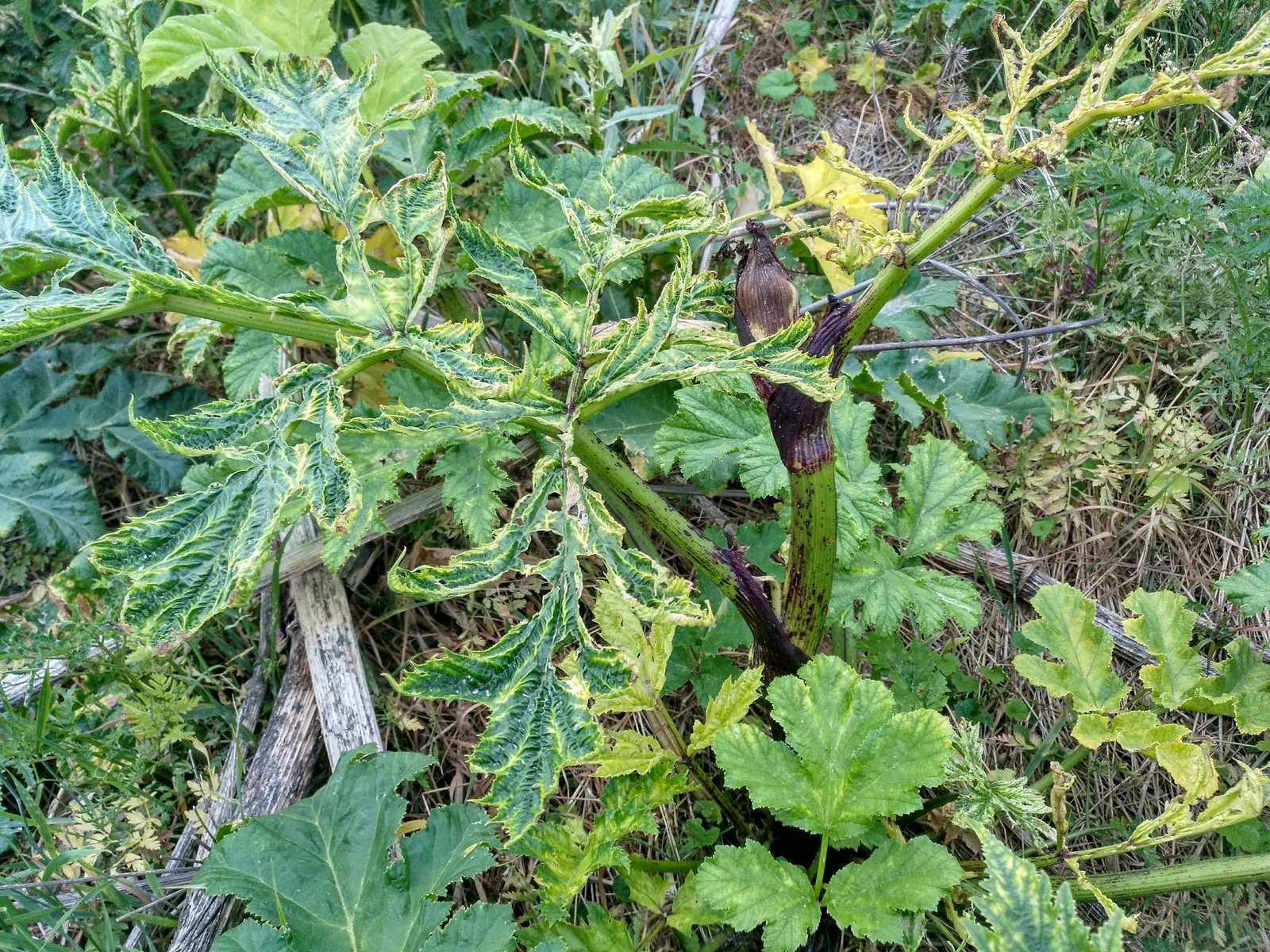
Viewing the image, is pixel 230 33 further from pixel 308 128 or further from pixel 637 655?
pixel 637 655

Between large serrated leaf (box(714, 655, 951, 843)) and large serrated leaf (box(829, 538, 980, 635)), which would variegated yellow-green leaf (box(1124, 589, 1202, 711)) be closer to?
large serrated leaf (box(829, 538, 980, 635))

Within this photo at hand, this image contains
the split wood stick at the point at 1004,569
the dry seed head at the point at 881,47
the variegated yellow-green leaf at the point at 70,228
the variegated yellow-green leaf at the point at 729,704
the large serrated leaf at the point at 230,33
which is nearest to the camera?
the variegated yellow-green leaf at the point at 70,228

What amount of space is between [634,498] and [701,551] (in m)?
0.18

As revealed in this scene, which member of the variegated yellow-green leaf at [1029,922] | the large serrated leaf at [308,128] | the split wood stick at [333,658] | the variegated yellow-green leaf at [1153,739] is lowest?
the split wood stick at [333,658]

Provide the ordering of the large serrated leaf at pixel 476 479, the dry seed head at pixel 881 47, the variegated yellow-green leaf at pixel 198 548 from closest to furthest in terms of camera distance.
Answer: the variegated yellow-green leaf at pixel 198 548, the large serrated leaf at pixel 476 479, the dry seed head at pixel 881 47

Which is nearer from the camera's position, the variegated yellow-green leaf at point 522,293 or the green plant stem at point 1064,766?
the variegated yellow-green leaf at point 522,293

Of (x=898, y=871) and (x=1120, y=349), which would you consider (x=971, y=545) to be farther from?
(x=898, y=871)

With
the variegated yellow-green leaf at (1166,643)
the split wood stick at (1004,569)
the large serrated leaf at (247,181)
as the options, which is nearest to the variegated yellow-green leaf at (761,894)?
the variegated yellow-green leaf at (1166,643)

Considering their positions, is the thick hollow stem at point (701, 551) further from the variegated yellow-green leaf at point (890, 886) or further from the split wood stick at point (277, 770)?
the split wood stick at point (277, 770)

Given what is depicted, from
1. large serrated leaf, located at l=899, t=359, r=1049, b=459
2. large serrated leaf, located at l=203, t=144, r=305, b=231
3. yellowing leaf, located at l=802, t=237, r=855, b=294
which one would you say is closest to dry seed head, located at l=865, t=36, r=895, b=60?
yellowing leaf, located at l=802, t=237, r=855, b=294

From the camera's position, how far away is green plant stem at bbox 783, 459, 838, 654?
171cm

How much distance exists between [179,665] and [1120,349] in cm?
291

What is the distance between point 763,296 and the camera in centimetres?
166

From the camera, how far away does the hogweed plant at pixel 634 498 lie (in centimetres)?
130
